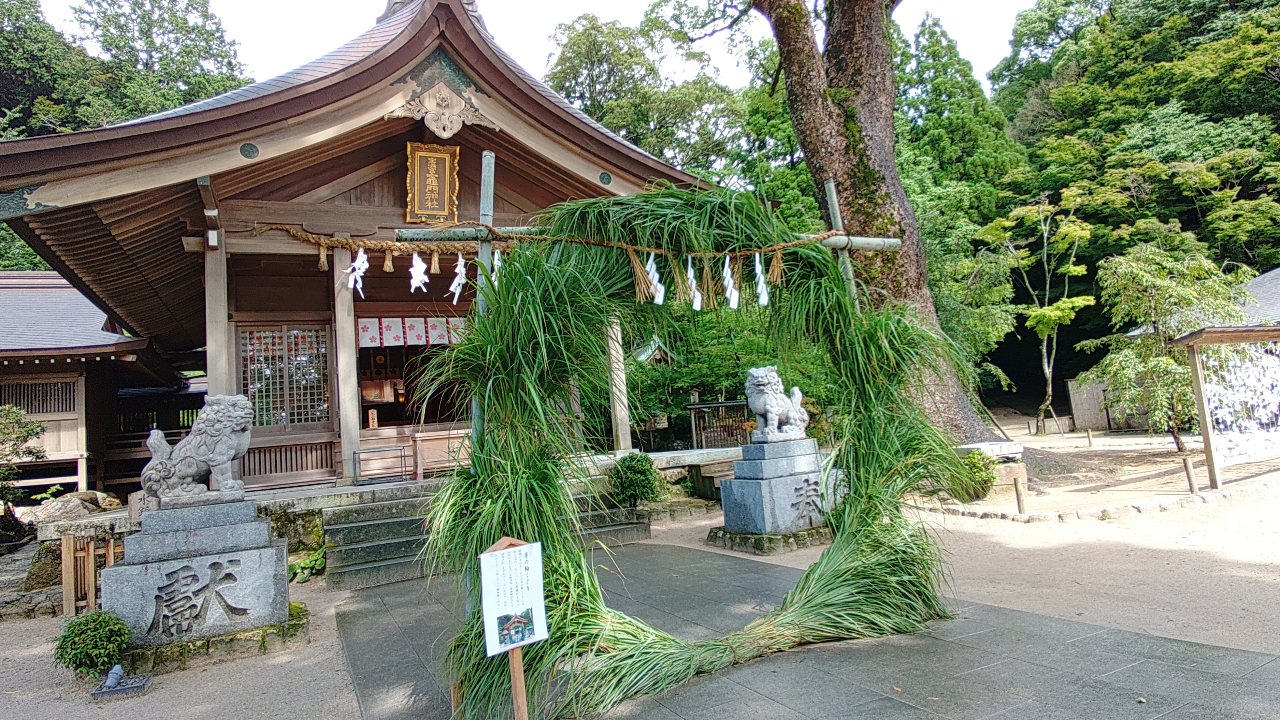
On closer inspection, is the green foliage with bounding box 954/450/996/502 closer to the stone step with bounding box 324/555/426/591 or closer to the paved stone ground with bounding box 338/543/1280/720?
the paved stone ground with bounding box 338/543/1280/720

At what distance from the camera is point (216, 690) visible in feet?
13.3

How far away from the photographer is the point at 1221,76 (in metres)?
20.0

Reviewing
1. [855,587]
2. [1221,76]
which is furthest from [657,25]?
[855,587]

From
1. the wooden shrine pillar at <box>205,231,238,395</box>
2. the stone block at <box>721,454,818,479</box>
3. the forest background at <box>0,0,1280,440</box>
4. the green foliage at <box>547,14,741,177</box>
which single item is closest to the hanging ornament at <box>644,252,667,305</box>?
the stone block at <box>721,454,818,479</box>

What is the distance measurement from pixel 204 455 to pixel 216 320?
139 inches

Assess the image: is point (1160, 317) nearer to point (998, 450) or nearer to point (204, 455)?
point (998, 450)

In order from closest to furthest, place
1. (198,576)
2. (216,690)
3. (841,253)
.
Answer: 1. (216,690)
2. (841,253)
3. (198,576)

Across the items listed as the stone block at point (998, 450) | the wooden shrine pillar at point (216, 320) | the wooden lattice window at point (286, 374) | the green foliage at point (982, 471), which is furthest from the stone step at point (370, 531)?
the stone block at point (998, 450)

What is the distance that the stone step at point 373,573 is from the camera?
6383 mm

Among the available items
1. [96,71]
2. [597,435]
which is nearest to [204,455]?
[597,435]

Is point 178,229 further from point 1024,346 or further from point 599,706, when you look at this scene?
point 1024,346

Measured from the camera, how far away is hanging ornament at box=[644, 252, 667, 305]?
3604 mm

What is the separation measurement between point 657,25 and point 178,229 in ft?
71.5

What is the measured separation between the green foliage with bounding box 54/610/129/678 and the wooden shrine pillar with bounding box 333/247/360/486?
13.5ft
